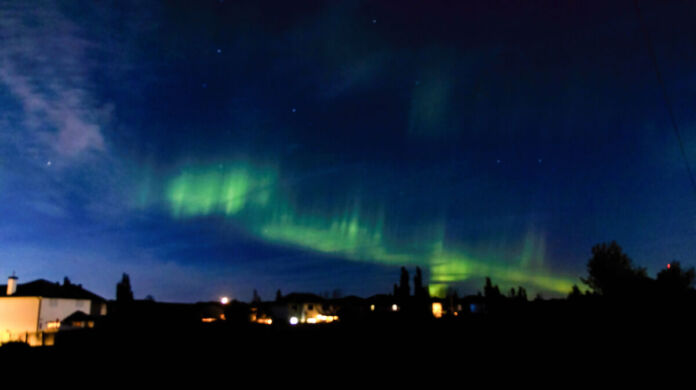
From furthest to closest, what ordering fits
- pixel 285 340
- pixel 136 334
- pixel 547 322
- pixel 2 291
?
pixel 2 291 → pixel 136 334 → pixel 285 340 → pixel 547 322

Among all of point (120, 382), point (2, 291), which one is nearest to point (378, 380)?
point (120, 382)

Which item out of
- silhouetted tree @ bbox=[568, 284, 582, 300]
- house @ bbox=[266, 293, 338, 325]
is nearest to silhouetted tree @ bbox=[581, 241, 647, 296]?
silhouetted tree @ bbox=[568, 284, 582, 300]

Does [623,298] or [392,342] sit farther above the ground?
[623,298]

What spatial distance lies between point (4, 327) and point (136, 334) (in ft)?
111

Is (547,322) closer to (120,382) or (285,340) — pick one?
(285,340)

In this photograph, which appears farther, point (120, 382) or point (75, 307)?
point (75, 307)

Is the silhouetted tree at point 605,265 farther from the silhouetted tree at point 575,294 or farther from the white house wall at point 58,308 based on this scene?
the white house wall at point 58,308

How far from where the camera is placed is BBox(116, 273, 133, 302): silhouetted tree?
46469 mm

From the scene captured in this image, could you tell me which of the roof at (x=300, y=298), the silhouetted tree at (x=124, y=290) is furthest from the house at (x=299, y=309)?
the silhouetted tree at (x=124, y=290)

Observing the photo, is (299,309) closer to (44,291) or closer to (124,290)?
(124,290)

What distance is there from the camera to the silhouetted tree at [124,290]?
→ 152 ft

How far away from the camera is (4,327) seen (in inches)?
1726

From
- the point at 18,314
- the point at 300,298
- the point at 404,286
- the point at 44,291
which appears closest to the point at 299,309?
the point at 300,298

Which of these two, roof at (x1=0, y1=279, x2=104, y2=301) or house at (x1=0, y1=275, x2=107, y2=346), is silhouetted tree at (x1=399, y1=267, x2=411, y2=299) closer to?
house at (x1=0, y1=275, x2=107, y2=346)
